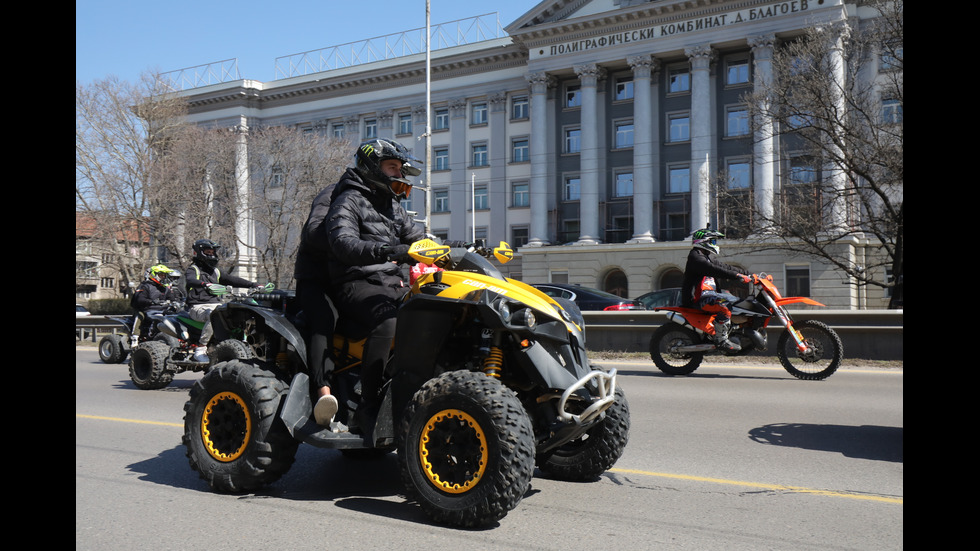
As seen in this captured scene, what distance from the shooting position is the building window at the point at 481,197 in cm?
5881

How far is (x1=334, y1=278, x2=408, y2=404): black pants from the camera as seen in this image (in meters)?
4.82

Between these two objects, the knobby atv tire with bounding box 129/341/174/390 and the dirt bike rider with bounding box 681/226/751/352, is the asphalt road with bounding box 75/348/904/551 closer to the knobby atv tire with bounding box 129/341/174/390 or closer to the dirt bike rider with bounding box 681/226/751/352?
the knobby atv tire with bounding box 129/341/174/390

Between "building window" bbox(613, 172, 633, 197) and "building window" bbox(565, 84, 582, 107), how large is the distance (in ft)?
18.5

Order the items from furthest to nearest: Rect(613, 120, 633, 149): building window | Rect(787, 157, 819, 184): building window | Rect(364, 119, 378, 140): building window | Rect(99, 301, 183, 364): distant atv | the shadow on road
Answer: Rect(364, 119, 378, 140): building window
Rect(613, 120, 633, 149): building window
Rect(787, 157, 819, 184): building window
Rect(99, 301, 183, 364): distant atv
the shadow on road

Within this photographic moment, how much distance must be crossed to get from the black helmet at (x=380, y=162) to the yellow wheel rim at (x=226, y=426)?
1520mm

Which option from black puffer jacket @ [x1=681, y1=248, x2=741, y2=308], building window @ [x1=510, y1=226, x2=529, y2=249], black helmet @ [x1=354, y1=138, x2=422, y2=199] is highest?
building window @ [x1=510, y1=226, x2=529, y2=249]

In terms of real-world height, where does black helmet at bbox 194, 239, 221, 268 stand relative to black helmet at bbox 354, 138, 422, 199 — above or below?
below

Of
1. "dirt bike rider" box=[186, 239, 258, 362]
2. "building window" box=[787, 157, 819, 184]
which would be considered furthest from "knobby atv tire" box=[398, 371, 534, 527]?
"building window" box=[787, 157, 819, 184]

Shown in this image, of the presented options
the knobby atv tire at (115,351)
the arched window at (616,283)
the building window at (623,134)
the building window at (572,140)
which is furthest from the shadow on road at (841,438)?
the building window at (572,140)

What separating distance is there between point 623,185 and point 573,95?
723 cm

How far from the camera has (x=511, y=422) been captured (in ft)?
13.3

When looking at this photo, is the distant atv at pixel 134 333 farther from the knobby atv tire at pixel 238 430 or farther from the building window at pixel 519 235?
the building window at pixel 519 235

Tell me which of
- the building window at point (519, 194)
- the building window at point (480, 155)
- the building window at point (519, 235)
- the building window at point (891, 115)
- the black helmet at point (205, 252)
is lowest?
the black helmet at point (205, 252)
